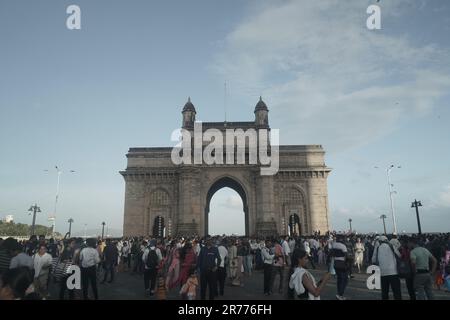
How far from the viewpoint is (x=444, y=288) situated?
14.5m

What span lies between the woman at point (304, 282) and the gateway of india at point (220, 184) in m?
34.2

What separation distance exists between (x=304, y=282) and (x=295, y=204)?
128 feet

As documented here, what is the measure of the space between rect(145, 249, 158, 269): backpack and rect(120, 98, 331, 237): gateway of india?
26.7 m

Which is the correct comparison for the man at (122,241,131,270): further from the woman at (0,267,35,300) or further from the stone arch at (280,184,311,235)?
the stone arch at (280,184,311,235)

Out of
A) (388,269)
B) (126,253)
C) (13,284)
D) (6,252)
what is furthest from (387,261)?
(126,253)

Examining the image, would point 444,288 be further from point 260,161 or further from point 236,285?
point 260,161

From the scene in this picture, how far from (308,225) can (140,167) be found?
79.0 ft

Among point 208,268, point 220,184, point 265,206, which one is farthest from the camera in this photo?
point 220,184

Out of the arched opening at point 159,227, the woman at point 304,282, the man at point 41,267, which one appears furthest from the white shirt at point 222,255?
the arched opening at point 159,227

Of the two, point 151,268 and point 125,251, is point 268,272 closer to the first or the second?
point 151,268

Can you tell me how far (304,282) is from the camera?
19.0 ft
